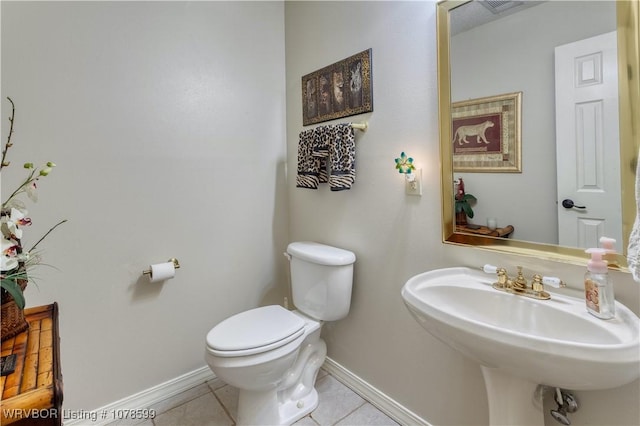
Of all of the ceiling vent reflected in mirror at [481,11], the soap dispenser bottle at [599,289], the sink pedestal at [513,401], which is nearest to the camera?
the soap dispenser bottle at [599,289]

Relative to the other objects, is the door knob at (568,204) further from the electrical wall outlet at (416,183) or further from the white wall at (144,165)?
the white wall at (144,165)

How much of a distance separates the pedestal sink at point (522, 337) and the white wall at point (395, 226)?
5.4 inches

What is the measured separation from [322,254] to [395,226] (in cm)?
39

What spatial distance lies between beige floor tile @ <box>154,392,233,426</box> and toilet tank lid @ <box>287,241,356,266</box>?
87cm

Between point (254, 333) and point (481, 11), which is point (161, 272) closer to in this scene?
point (254, 333)

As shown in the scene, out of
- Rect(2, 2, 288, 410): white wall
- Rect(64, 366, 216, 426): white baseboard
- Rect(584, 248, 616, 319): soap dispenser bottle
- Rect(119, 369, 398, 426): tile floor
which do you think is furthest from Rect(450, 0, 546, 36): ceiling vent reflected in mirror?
Rect(64, 366, 216, 426): white baseboard

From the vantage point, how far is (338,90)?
1654mm

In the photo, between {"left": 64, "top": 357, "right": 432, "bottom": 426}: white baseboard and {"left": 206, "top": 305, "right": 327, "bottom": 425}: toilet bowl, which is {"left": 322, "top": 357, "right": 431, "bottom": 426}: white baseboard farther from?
{"left": 206, "top": 305, "right": 327, "bottom": 425}: toilet bowl

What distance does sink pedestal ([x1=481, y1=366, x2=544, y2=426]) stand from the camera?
0.93 metres

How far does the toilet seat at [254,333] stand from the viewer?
4.07ft

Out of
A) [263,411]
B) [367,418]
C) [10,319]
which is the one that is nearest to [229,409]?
[263,411]

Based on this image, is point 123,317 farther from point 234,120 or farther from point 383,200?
point 383,200

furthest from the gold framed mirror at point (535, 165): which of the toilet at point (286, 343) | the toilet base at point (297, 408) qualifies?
the toilet base at point (297, 408)

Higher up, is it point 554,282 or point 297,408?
point 554,282
